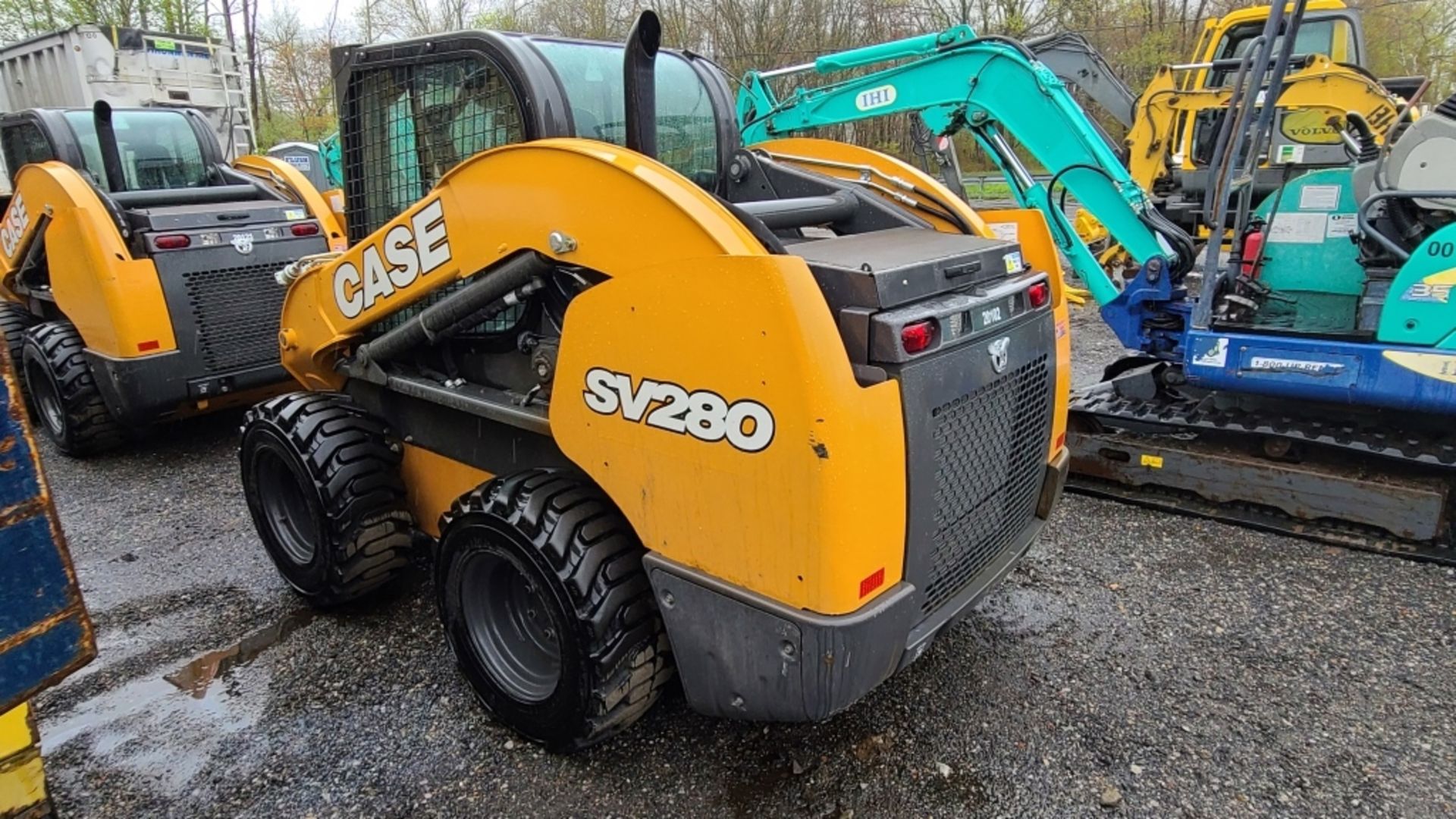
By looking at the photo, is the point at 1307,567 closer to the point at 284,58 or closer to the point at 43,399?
the point at 43,399

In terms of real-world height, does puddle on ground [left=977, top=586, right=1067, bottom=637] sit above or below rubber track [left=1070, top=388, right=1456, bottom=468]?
below

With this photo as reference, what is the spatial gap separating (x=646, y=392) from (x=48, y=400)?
5.45 meters

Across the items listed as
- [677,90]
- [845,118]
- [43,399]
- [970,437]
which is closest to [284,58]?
[43,399]

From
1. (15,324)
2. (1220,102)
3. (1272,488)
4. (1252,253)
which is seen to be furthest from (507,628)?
→ (1220,102)

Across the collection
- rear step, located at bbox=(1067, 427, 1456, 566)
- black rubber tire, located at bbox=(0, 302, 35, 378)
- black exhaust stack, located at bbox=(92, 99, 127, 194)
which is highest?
black exhaust stack, located at bbox=(92, 99, 127, 194)

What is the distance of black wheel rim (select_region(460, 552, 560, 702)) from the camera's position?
8.88 ft

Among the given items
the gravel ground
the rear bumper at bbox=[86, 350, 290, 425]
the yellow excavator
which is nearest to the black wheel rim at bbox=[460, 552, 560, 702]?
the gravel ground

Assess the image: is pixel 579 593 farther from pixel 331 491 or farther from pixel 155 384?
pixel 155 384

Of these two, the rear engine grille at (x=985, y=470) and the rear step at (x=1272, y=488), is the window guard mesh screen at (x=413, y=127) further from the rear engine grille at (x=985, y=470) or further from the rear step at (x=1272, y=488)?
the rear step at (x=1272, y=488)

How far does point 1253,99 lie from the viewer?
12.4 ft

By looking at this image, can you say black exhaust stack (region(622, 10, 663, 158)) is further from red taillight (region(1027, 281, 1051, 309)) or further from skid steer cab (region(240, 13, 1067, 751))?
red taillight (region(1027, 281, 1051, 309))

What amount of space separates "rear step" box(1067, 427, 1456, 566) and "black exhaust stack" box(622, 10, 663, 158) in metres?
3.09

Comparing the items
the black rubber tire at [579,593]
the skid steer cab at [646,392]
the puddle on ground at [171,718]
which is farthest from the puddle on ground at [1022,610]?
the puddle on ground at [171,718]

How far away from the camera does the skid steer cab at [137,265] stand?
493 centimetres
